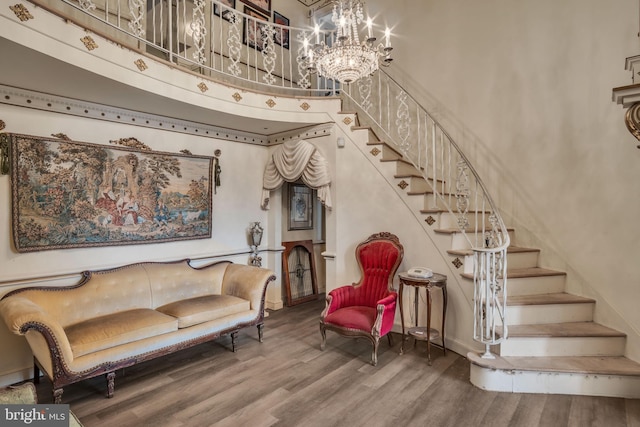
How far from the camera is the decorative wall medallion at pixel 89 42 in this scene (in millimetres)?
2576

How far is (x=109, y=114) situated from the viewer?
11.8 ft

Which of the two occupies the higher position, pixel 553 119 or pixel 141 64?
pixel 141 64

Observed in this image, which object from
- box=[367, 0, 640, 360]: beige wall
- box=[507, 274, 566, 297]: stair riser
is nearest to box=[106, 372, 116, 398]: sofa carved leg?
box=[507, 274, 566, 297]: stair riser

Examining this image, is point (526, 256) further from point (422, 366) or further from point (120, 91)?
point (120, 91)

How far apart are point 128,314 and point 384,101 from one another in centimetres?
462

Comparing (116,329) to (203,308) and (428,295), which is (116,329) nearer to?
(203,308)

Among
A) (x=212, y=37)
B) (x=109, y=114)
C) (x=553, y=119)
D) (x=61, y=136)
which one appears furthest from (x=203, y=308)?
(x=553, y=119)

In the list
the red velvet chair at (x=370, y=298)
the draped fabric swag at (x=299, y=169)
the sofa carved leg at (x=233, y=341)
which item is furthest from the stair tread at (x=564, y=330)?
the sofa carved leg at (x=233, y=341)

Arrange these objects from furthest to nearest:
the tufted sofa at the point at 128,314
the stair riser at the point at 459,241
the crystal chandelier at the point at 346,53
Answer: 1. the stair riser at the point at 459,241
2. the crystal chandelier at the point at 346,53
3. the tufted sofa at the point at 128,314

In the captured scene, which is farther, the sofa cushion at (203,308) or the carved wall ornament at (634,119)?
the sofa cushion at (203,308)

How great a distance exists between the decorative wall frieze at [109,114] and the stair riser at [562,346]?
170 inches

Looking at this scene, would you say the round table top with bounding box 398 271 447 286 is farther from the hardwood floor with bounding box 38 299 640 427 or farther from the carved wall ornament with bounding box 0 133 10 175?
the carved wall ornament with bounding box 0 133 10 175

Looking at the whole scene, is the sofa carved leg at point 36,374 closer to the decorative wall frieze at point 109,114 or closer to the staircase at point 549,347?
the decorative wall frieze at point 109,114

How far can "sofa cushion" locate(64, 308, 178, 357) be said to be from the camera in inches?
104
